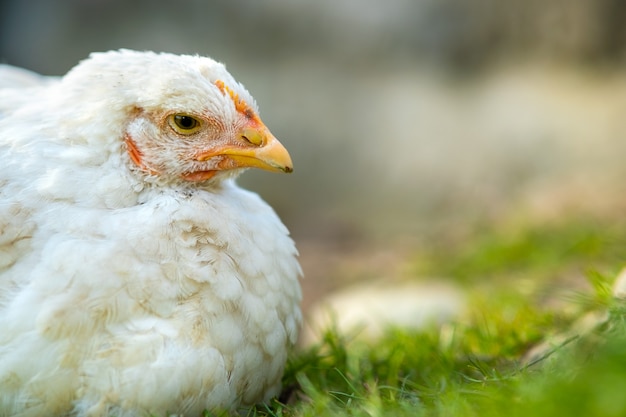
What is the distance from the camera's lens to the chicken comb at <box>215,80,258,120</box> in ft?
7.93

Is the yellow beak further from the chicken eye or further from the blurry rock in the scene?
the blurry rock

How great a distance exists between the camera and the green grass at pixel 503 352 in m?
1.70

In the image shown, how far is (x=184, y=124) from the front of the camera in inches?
95.2

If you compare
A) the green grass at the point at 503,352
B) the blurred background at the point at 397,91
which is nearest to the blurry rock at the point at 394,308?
the green grass at the point at 503,352

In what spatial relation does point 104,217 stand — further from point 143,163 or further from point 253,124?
point 253,124

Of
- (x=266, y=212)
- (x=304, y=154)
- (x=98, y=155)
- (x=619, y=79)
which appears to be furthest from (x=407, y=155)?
(x=98, y=155)

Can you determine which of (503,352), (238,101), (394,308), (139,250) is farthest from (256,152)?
(394,308)

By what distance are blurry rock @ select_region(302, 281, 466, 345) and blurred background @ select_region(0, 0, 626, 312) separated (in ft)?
4.69

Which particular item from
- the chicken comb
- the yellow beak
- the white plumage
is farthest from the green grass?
the chicken comb

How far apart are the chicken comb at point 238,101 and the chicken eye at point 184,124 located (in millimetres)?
138

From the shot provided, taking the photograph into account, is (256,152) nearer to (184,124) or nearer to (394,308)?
(184,124)

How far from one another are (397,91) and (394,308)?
320cm

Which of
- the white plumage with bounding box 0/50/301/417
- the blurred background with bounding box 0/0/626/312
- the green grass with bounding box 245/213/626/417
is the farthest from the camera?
the blurred background with bounding box 0/0/626/312

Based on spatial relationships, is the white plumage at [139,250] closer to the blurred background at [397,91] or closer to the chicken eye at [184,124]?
the chicken eye at [184,124]
